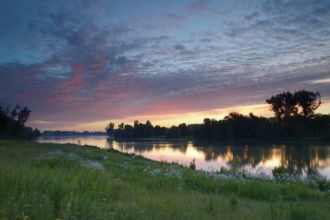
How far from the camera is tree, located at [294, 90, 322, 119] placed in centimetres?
10881

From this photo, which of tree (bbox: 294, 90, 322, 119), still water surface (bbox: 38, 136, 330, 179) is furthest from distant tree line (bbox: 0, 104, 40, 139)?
tree (bbox: 294, 90, 322, 119)

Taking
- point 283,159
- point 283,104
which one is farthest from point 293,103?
point 283,159

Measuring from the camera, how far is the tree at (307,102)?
108812 mm

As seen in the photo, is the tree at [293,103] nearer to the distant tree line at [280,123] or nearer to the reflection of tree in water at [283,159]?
the distant tree line at [280,123]

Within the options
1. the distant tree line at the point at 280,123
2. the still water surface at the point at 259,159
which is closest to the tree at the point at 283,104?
the distant tree line at the point at 280,123

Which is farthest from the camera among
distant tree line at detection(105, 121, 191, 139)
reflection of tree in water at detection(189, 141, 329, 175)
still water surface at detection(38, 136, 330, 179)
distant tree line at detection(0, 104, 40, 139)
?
distant tree line at detection(105, 121, 191, 139)

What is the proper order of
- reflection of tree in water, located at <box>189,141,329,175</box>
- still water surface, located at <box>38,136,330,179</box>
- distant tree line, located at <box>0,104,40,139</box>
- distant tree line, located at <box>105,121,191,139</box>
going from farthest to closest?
1. distant tree line, located at <box>105,121,191,139</box>
2. distant tree line, located at <box>0,104,40,139</box>
3. reflection of tree in water, located at <box>189,141,329,175</box>
4. still water surface, located at <box>38,136,330,179</box>

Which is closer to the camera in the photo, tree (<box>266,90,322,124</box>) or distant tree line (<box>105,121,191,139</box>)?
tree (<box>266,90,322,124</box>)

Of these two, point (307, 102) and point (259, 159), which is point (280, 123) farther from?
point (259, 159)

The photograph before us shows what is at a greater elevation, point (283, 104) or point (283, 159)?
point (283, 104)

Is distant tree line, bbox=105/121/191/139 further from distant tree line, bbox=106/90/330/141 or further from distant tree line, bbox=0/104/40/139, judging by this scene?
distant tree line, bbox=0/104/40/139

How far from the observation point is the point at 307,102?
109 metres

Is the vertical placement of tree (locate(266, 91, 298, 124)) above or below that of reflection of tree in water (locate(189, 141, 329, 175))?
above

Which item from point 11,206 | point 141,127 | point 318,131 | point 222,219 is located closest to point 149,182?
point 222,219
